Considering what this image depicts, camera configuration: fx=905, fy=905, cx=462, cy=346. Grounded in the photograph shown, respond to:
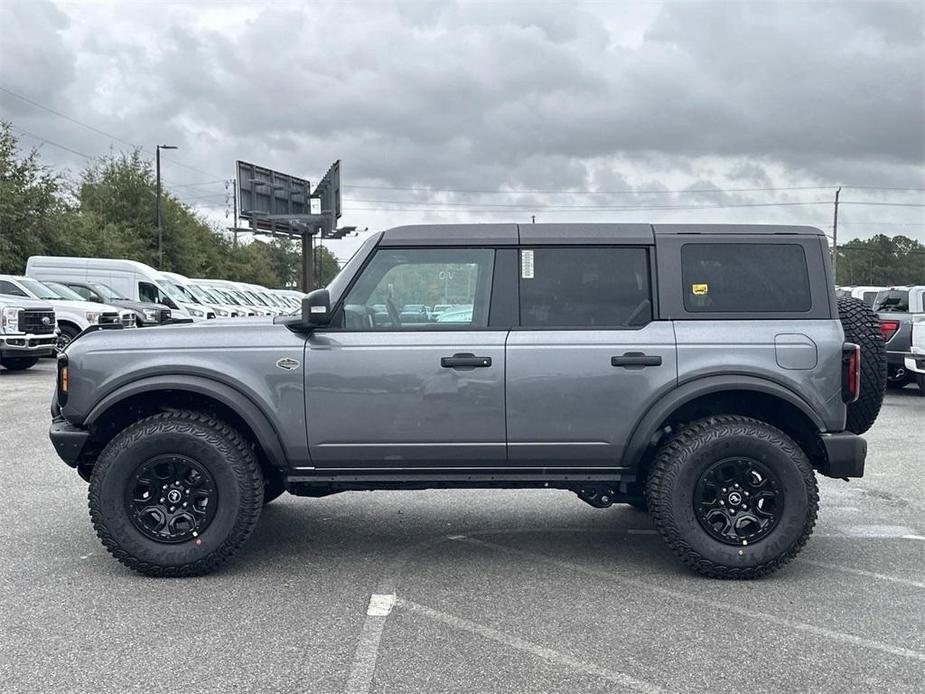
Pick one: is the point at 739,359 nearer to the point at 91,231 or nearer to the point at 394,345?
the point at 394,345

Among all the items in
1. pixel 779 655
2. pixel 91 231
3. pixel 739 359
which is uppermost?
pixel 91 231

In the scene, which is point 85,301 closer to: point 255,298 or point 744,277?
point 255,298

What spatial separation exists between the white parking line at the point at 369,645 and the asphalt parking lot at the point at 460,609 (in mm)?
12

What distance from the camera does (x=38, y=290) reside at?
18.8 meters

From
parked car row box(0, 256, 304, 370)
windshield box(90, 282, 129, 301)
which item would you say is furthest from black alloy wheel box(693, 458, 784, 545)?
windshield box(90, 282, 129, 301)

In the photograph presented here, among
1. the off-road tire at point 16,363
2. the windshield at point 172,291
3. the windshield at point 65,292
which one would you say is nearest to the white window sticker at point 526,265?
the off-road tire at point 16,363

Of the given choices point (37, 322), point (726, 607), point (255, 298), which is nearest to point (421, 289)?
point (726, 607)

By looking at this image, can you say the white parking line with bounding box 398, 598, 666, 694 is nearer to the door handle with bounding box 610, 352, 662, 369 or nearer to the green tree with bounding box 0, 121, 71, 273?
the door handle with bounding box 610, 352, 662, 369

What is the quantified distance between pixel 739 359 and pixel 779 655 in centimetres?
159

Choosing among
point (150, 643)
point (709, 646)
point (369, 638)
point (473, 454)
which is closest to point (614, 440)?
point (473, 454)

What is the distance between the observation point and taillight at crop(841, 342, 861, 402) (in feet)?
15.6

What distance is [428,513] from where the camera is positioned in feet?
20.6

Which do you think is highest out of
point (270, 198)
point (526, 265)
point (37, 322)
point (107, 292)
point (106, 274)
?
point (270, 198)

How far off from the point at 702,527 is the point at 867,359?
1.38 m
